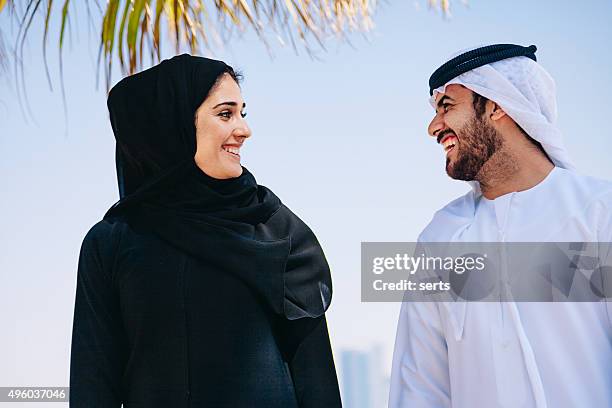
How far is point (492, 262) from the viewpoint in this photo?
7.81ft

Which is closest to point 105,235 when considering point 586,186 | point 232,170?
point 232,170

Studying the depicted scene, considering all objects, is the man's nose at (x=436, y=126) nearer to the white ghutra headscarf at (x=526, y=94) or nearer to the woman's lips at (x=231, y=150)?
the white ghutra headscarf at (x=526, y=94)

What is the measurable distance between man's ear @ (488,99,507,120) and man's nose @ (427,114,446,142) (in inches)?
4.8

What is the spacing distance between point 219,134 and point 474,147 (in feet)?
2.06

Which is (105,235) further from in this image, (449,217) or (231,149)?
(449,217)

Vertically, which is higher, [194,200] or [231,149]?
[231,149]

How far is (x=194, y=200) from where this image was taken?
2338 millimetres

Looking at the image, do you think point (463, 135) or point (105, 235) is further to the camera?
point (463, 135)

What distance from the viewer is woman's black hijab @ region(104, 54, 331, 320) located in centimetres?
227

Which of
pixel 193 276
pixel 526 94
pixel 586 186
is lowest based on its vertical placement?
pixel 193 276

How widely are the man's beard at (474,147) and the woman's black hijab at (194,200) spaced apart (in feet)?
1.36

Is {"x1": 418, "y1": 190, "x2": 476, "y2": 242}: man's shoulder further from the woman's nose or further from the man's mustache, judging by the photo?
the woman's nose

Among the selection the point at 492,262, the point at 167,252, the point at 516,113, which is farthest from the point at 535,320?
the point at 167,252

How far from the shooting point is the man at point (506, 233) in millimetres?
2227
